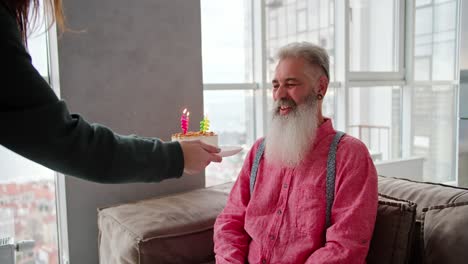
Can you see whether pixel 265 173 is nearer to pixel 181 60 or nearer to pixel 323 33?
pixel 181 60

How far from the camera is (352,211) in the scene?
1371 mm

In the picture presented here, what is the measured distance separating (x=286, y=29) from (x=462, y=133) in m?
1.64

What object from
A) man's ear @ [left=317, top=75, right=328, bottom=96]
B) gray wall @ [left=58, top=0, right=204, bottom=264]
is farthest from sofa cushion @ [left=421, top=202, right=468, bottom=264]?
gray wall @ [left=58, top=0, right=204, bottom=264]

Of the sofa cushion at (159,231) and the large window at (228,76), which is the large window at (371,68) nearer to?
the large window at (228,76)

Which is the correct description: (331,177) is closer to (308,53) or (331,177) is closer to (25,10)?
(308,53)

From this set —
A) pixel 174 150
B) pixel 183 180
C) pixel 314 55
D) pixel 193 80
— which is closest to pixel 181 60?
pixel 193 80

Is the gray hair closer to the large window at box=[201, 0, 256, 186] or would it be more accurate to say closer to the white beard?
the white beard

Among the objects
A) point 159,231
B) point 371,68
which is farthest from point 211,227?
point 371,68

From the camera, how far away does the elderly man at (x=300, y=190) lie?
139 centimetres

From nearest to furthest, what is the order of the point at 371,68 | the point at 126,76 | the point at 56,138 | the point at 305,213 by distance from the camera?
1. the point at 56,138
2. the point at 305,213
3. the point at 126,76
4. the point at 371,68

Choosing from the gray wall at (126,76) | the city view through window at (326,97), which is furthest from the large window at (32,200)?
the gray wall at (126,76)

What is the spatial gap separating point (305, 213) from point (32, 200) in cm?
160

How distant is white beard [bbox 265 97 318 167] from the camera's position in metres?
1.64

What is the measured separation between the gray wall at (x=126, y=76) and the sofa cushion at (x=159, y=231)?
0.18 metres
